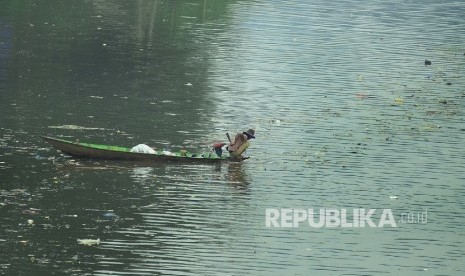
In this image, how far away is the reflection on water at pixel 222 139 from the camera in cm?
1892

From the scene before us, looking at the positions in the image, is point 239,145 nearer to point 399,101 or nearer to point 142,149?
point 142,149

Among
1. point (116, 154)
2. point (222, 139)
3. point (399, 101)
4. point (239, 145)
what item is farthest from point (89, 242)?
point (399, 101)

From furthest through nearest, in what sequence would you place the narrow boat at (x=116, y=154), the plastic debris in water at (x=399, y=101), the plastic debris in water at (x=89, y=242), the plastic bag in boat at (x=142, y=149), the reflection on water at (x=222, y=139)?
1. the plastic debris in water at (x=399, y=101)
2. the plastic bag in boat at (x=142, y=149)
3. the narrow boat at (x=116, y=154)
4. the reflection on water at (x=222, y=139)
5. the plastic debris in water at (x=89, y=242)

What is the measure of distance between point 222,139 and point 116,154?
3.64 metres

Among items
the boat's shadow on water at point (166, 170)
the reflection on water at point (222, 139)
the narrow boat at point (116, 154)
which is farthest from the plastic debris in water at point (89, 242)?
the narrow boat at point (116, 154)

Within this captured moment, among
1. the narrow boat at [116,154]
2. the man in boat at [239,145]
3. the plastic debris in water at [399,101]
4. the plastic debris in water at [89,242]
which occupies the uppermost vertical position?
the plastic debris in water at [399,101]

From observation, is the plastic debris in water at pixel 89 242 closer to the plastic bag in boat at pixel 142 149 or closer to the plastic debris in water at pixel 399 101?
the plastic bag in boat at pixel 142 149

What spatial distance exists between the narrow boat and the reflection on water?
20 cm

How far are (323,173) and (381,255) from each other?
4.78 metres

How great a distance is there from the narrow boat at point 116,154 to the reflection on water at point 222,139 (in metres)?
0.20

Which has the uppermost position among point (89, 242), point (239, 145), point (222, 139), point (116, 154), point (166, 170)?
point (222, 139)

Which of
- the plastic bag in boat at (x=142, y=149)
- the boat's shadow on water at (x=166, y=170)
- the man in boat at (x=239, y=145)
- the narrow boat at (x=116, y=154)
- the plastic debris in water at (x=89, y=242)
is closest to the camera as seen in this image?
the plastic debris in water at (x=89, y=242)

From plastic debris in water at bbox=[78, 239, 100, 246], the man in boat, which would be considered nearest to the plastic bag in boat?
the man in boat

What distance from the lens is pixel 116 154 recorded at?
23141mm
